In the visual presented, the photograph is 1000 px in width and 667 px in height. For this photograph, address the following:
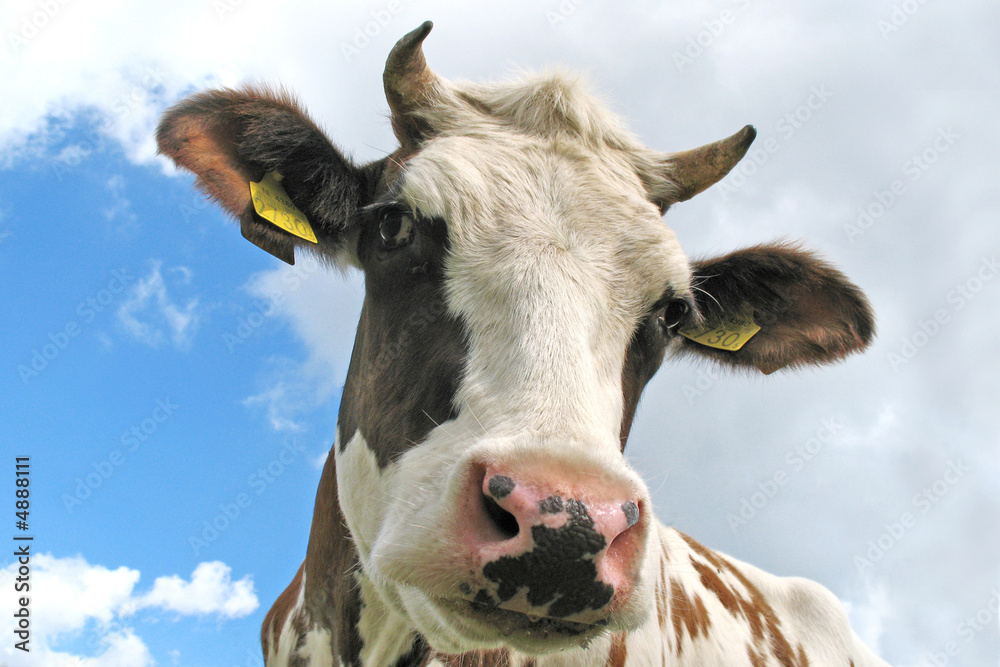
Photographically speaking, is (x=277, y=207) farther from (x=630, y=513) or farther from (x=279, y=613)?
(x=279, y=613)

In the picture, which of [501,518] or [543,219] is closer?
[501,518]

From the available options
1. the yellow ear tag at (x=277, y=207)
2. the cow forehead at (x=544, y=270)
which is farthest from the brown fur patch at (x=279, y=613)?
the cow forehead at (x=544, y=270)

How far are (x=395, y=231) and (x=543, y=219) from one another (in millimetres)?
671

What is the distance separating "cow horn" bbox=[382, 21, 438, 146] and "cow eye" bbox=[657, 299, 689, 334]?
1.46m

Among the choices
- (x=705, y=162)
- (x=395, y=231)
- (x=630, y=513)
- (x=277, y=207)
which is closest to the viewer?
(x=630, y=513)

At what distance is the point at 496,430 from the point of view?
1981 millimetres

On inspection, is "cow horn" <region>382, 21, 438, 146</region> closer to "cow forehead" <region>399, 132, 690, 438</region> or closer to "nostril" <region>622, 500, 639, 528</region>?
"cow forehead" <region>399, 132, 690, 438</region>

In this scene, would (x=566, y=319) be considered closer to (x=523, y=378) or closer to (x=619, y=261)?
(x=523, y=378)

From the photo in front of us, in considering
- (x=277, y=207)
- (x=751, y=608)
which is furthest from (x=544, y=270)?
(x=751, y=608)

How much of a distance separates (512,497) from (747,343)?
9.76 feet

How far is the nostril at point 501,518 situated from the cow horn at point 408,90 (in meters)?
2.05

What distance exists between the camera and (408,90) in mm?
3271

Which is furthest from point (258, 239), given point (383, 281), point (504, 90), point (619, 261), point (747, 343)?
point (747, 343)

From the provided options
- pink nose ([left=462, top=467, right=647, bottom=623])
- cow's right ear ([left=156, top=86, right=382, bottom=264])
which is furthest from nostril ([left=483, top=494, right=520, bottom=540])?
cow's right ear ([left=156, top=86, right=382, bottom=264])
